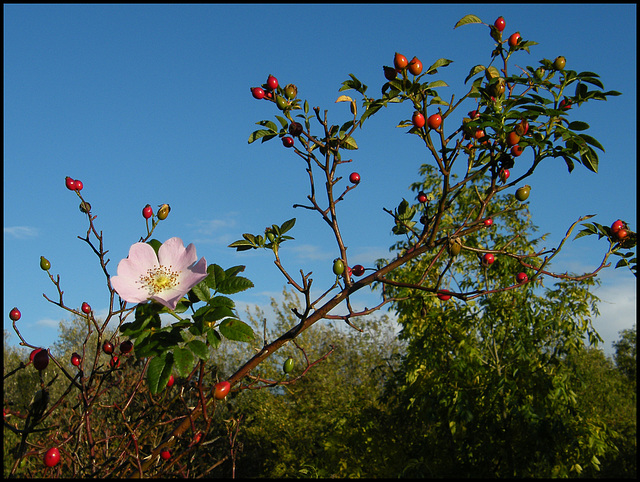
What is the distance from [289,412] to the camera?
9.65m

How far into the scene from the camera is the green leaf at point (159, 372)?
841mm

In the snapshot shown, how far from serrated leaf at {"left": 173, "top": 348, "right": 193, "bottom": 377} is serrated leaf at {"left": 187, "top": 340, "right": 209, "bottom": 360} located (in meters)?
0.01

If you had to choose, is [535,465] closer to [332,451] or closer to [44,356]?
[332,451]

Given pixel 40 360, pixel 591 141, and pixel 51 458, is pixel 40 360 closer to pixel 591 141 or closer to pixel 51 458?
pixel 51 458

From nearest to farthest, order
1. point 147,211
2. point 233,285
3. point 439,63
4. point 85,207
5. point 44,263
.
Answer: point 233,285 < point 439,63 < point 147,211 < point 85,207 < point 44,263

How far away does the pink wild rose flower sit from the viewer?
0.91 metres

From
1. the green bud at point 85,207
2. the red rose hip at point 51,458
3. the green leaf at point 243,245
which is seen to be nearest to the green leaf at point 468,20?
the green leaf at point 243,245

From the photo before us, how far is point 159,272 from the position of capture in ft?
3.27

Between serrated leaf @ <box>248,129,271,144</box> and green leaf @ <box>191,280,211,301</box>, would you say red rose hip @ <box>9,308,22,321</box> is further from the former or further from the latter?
green leaf @ <box>191,280,211,301</box>

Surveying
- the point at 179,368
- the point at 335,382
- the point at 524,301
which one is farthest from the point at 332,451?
the point at 179,368

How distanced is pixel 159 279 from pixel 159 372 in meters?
0.19

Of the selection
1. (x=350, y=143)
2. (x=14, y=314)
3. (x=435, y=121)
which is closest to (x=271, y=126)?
(x=350, y=143)

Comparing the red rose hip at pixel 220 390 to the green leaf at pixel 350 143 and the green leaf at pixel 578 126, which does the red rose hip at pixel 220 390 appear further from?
the green leaf at pixel 578 126

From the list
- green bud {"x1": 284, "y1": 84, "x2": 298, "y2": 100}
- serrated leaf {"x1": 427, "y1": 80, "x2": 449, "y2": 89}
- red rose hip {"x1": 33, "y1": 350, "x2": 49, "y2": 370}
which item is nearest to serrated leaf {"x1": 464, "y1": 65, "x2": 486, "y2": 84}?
serrated leaf {"x1": 427, "y1": 80, "x2": 449, "y2": 89}
